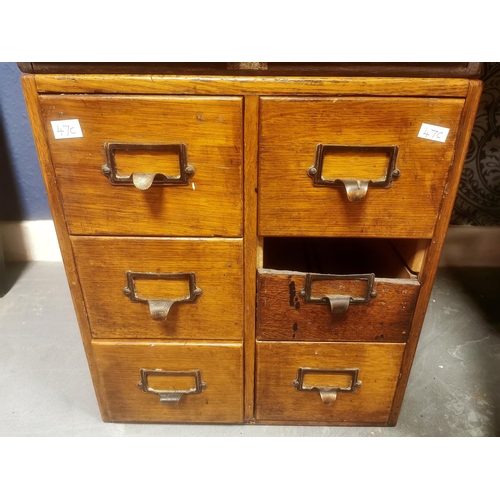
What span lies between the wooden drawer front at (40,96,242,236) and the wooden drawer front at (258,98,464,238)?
5 cm

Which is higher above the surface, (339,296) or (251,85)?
(251,85)

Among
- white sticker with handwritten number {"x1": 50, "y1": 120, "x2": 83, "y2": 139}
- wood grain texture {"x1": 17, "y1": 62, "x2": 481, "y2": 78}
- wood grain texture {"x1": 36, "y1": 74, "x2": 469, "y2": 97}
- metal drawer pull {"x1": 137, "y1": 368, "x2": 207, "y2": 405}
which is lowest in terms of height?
metal drawer pull {"x1": 137, "y1": 368, "x2": 207, "y2": 405}

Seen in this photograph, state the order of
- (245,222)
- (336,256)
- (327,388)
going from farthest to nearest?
(336,256) < (327,388) < (245,222)

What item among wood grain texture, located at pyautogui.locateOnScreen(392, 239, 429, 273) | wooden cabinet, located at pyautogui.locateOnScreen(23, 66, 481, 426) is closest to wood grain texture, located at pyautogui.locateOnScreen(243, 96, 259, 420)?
wooden cabinet, located at pyautogui.locateOnScreen(23, 66, 481, 426)

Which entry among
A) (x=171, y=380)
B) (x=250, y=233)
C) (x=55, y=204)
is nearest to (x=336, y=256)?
(x=250, y=233)

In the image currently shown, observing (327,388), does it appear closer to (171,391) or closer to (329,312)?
(329,312)

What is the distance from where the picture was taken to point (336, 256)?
1025mm

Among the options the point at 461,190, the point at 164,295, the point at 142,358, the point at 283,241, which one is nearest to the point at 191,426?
the point at 142,358

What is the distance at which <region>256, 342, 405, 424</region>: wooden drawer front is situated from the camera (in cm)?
86

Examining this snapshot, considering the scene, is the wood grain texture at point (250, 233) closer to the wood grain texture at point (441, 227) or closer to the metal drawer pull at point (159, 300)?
the metal drawer pull at point (159, 300)

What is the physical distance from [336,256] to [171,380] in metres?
0.44

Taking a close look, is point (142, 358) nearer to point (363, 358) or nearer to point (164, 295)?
point (164, 295)

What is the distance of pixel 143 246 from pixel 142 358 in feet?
0.82

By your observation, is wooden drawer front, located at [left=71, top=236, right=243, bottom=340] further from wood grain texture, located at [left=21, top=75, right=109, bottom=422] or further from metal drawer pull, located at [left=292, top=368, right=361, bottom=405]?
metal drawer pull, located at [left=292, top=368, right=361, bottom=405]
